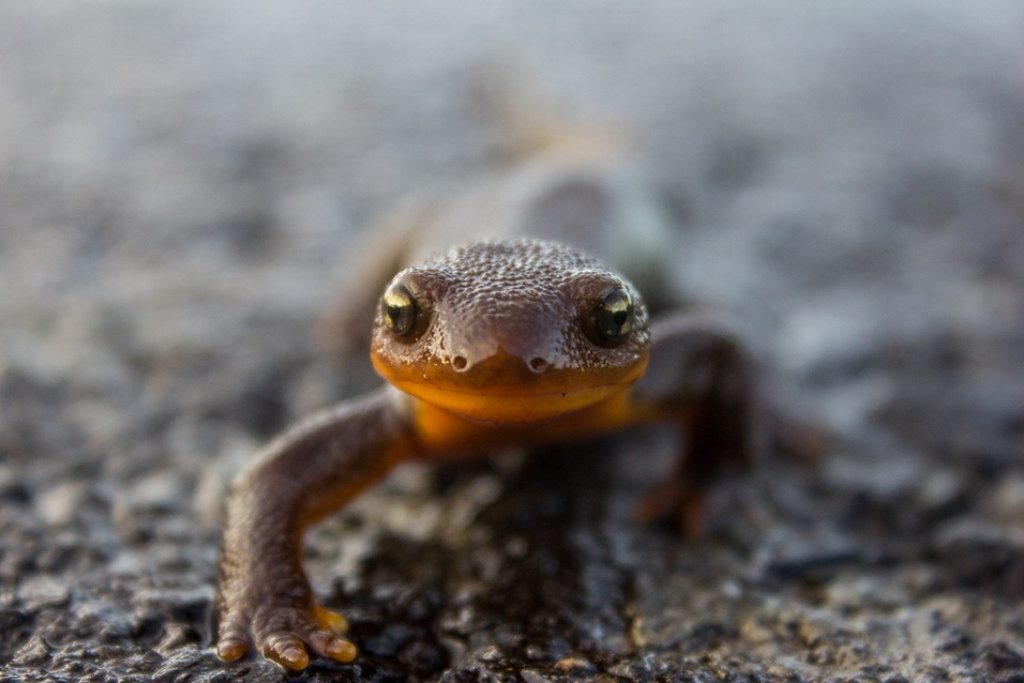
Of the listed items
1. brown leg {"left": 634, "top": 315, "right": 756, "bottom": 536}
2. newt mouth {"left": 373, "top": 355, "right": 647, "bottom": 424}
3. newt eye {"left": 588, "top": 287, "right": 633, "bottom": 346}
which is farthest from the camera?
brown leg {"left": 634, "top": 315, "right": 756, "bottom": 536}

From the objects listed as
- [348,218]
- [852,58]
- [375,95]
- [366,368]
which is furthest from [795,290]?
[852,58]

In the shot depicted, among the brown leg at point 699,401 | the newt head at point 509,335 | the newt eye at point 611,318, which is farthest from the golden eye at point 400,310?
the brown leg at point 699,401

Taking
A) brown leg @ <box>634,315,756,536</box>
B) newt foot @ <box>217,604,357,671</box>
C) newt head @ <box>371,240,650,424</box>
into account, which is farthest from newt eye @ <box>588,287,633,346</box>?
newt foot @ <box>217,604,357,671</box>

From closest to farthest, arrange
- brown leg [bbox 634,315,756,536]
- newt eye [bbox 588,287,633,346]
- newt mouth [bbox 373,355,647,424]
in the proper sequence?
newt mouth [bbox 373,355,647,424]
newt eye [bbox 588,287,633,346]
brown leg [bbox 634,315,756,536]

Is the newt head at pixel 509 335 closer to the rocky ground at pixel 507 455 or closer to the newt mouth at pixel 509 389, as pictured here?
the newt mouth at pixel 509 389

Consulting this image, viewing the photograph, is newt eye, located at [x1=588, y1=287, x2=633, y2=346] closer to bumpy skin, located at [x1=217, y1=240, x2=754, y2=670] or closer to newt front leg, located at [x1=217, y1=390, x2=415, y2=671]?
bumpy skin, located at [x1=217, y1=240, x2=754, y2=670]
